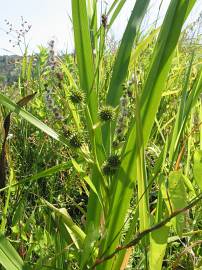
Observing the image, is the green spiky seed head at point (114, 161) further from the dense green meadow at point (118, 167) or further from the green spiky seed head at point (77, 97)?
the green spiky seed head at point (77, 97)

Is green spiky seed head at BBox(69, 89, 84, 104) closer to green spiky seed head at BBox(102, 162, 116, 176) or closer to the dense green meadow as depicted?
the dense green meadow

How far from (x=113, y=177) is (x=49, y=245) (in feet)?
0.73

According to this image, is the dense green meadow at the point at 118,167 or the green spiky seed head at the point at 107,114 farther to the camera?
the green spiky seed head at the point at 107,114

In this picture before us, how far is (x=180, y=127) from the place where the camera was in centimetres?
73

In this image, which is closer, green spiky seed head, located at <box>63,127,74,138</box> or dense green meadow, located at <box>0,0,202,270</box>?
dense green meadow, located at <box>0,0,202,270</box>

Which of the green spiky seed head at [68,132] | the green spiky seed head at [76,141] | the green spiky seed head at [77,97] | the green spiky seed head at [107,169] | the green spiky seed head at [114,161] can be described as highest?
the green spiky seed head at [77,97]

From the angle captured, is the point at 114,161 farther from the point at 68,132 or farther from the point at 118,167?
the point at 68,132

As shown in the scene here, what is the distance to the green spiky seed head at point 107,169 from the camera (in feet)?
2.10

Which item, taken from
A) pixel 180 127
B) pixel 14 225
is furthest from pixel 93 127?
pixel 14 225

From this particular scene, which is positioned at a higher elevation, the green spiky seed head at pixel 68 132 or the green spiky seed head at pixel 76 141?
the green spiky seed head at pixel 68 132

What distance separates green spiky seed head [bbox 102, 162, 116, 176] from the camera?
0.64m

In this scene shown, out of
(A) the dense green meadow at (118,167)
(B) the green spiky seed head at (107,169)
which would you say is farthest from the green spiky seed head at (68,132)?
(B) the green spiky seed head at (107,169)

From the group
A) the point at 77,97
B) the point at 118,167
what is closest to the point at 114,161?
the point at 118,167

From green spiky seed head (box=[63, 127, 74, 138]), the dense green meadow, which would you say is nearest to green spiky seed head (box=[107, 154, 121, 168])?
the dense green meadow
